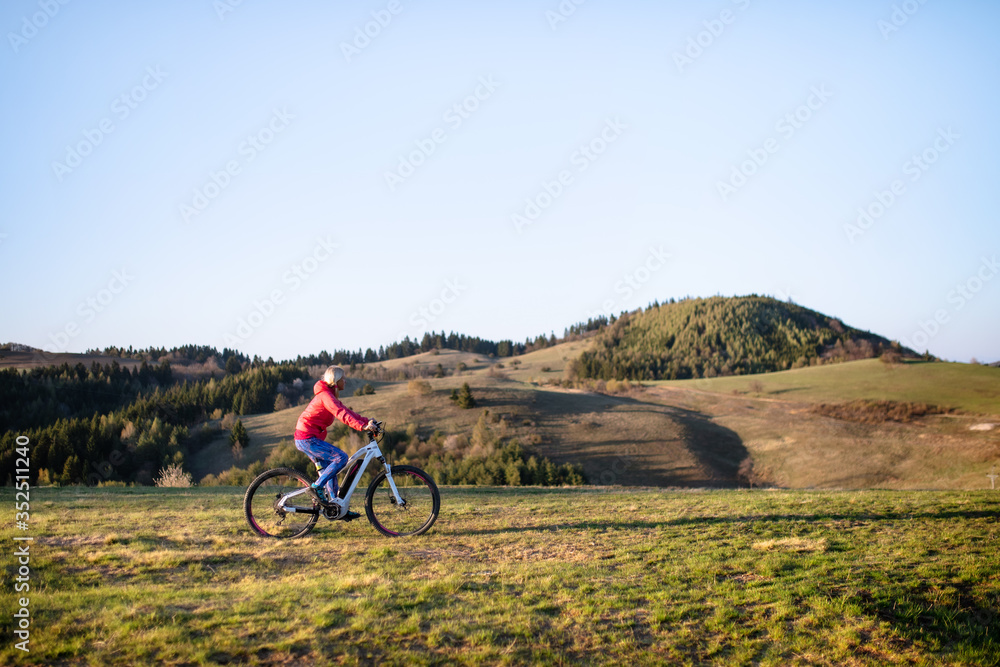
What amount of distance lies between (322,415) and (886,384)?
234ft

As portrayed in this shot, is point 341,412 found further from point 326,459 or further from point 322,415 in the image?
point 326,459

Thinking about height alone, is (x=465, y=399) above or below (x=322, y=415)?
above

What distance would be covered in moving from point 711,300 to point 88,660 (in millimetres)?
151764

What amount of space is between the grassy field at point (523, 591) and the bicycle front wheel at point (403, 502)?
1.05 ft

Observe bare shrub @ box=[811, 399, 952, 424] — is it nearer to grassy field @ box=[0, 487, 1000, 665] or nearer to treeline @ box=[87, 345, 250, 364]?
grassy field @ box=[0, 487, 1000, 665]

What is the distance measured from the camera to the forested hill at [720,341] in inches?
4008

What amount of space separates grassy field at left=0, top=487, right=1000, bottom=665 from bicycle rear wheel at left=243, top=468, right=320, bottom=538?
0.99ft

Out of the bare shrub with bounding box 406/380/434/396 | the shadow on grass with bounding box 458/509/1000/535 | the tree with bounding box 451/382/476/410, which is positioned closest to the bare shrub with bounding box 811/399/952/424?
the tree with bounding box 451/382/476/410

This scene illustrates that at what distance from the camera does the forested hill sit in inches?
4008

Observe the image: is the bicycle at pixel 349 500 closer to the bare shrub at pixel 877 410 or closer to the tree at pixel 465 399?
the tree at pixel 465 399

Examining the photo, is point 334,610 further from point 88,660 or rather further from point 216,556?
point 216,556

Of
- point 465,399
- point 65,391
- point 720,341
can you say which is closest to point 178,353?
point 65,391

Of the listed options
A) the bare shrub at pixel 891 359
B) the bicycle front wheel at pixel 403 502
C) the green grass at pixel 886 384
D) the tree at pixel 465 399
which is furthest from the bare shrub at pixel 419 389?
the bare shrub at pixel 891 359

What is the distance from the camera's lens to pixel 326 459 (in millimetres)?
8172
